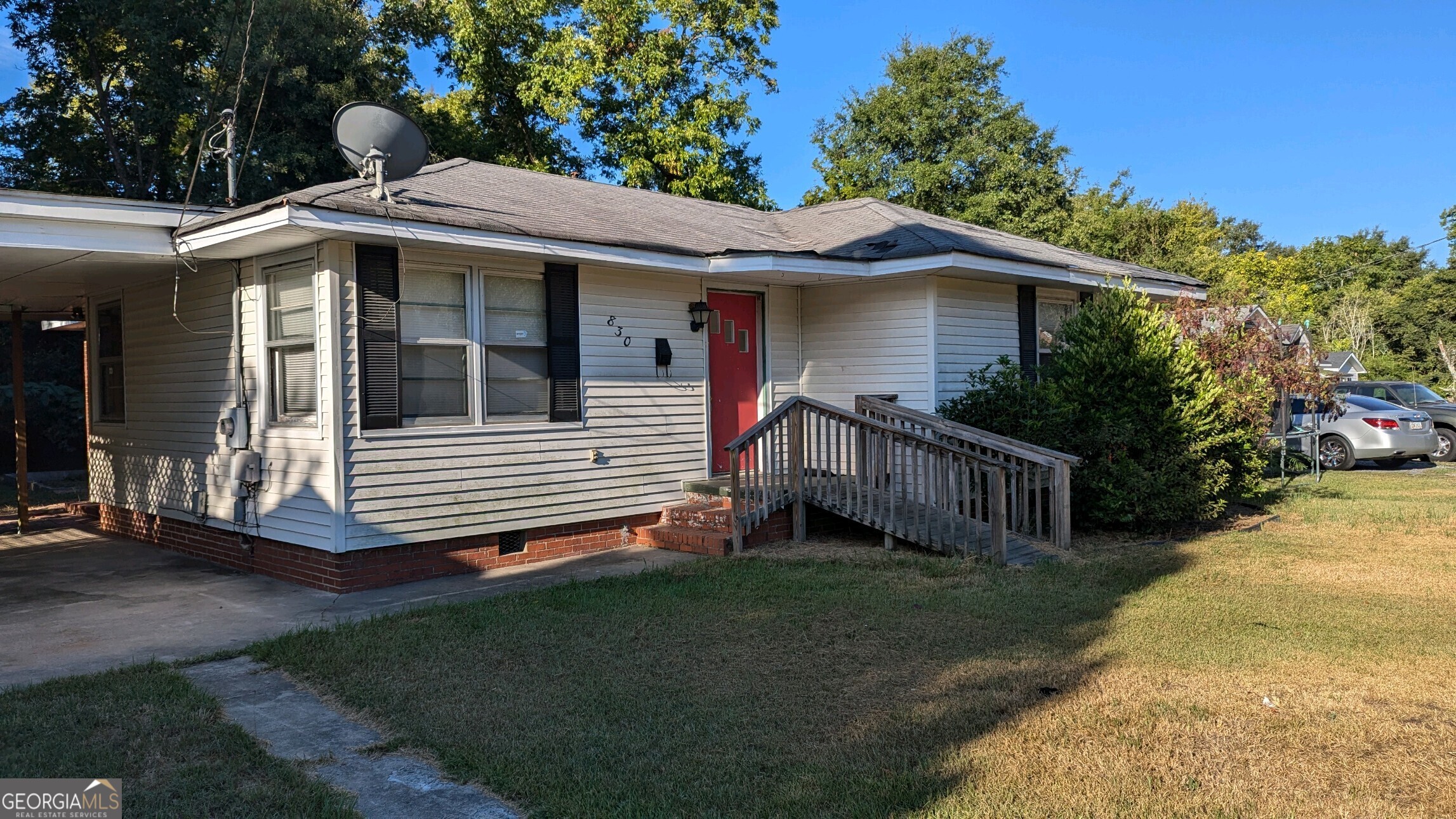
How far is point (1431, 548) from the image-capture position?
27.8ft

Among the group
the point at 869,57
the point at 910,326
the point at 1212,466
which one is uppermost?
the point at 869,57

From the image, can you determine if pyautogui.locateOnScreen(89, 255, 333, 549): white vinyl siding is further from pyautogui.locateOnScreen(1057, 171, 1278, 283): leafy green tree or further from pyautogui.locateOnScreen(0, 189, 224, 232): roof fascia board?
pyautogui.locateOnScreen(1057, 171, 1278, 283): leafy green tree

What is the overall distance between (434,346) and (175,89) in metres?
14.5

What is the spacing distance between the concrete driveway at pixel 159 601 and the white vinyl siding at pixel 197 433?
20.5 inches

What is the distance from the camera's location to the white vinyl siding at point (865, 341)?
10516 mm

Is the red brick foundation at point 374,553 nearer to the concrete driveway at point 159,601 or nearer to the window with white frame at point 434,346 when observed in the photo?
the concrete driveway at point 159,601

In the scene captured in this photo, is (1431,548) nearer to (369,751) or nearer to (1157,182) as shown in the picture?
(369,751)

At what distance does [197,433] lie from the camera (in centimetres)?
912

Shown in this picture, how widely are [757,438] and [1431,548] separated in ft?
20.1

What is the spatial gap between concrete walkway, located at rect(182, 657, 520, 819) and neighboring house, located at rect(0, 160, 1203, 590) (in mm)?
2328

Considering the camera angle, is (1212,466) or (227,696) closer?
(227,696)

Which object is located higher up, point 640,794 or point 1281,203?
point 1281,203

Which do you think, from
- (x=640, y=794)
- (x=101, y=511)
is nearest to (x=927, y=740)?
(x=640, y=794)

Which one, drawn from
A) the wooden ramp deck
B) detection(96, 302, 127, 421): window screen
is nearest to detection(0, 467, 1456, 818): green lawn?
the wooden ramp deck
